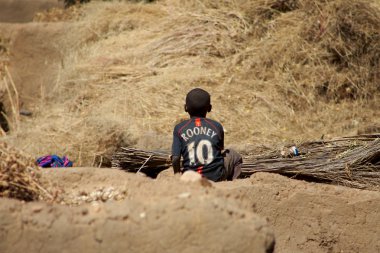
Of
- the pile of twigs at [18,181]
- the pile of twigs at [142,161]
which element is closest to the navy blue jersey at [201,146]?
the pile of twigs at [142,161]

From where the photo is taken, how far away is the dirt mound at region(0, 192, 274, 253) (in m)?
3.01

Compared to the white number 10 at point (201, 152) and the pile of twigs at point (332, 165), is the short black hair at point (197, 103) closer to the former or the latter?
the white number 10 at point (201, 152)

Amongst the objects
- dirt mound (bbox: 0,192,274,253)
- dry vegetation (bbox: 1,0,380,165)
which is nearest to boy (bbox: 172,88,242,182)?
dirt mound (bbox: 0,192,274,253)

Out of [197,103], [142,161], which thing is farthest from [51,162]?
[197,103]

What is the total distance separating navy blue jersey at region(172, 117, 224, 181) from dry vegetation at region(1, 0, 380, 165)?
2390mm

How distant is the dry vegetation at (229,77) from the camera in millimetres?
7941

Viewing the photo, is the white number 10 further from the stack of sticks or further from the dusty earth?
the stack of sticks

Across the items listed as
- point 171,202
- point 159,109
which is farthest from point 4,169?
point 159,109

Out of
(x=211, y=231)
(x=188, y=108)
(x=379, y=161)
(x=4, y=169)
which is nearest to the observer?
(x=211, y=231)

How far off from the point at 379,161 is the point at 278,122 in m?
2.81

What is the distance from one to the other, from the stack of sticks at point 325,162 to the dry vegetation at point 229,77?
1402 millimetres

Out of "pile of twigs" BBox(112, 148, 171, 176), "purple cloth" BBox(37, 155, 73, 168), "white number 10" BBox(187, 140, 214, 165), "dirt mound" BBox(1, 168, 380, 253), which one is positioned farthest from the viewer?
"purple cloth" BBox(37, 155, 73, 168)

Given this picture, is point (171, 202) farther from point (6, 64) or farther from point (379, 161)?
point (6, 64)

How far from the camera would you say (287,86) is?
8.68 metres
